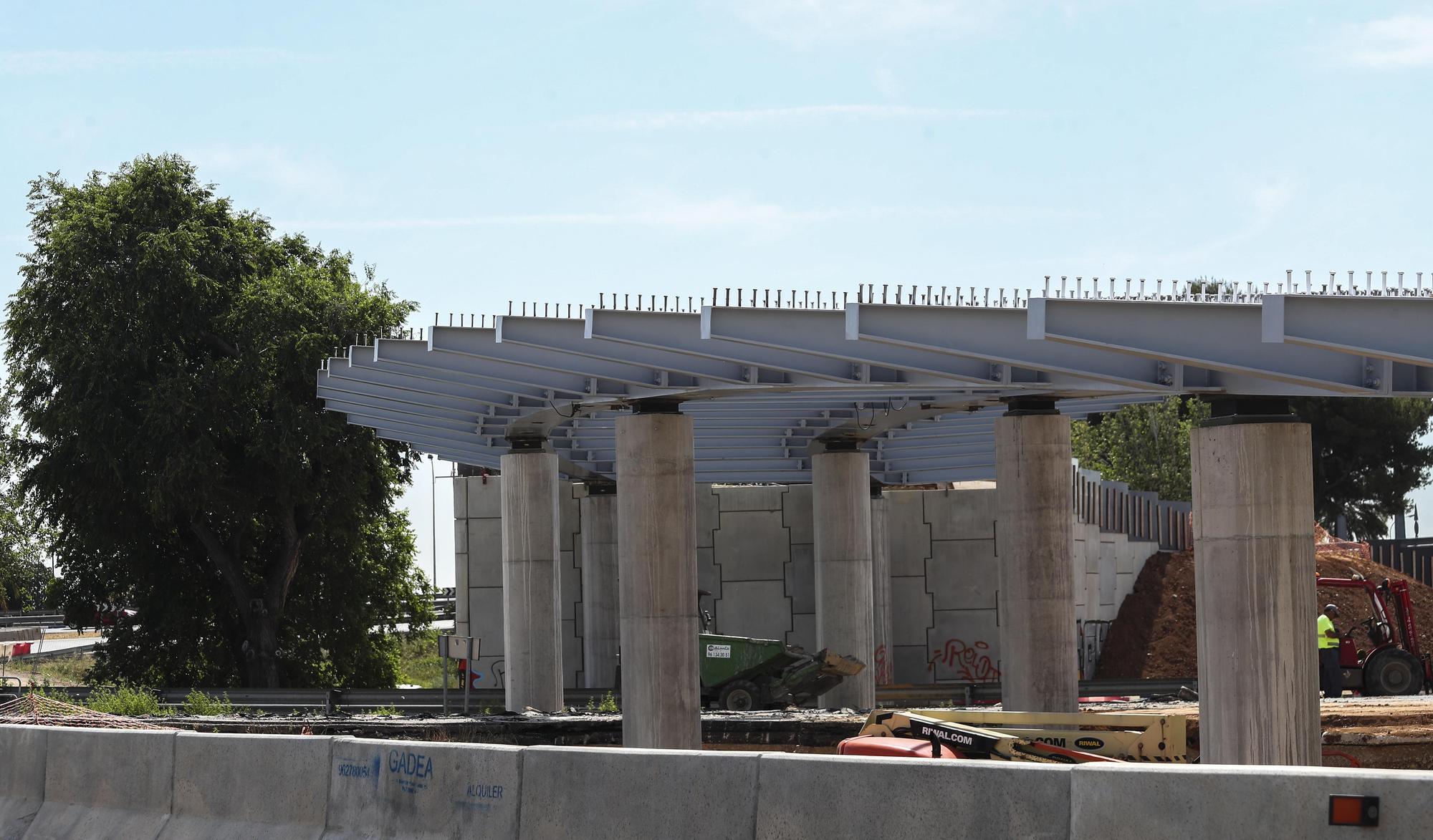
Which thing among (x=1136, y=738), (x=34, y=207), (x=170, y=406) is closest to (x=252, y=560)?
(x=170, y=406)

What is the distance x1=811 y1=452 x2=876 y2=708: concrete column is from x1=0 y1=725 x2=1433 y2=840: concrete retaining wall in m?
21.2

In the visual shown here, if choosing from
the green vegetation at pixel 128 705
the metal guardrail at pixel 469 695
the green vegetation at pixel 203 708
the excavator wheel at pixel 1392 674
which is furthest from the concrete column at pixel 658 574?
the excavator wheel at pixel 1392 674

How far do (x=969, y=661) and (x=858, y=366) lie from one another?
20281 mm

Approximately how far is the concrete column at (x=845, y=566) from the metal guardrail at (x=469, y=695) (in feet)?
3.86

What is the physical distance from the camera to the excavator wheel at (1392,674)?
96.2 feet

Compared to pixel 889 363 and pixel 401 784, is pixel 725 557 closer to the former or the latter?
pixel 889 363

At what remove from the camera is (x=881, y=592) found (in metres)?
38.8

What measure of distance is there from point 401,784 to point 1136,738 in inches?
390

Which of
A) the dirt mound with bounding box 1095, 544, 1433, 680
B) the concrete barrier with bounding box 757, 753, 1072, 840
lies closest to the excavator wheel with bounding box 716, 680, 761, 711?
the dirt mound with bounding box 1095, 544, 1433, 680

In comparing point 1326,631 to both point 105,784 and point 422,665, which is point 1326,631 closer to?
point 105,784

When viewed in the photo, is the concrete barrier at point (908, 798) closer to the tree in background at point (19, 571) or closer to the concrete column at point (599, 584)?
the concrete column at point (599, 584)

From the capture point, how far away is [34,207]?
139 ft

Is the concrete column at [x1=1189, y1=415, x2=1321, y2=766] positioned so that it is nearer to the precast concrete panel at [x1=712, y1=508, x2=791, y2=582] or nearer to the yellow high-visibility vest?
the yellow high-visibility vest

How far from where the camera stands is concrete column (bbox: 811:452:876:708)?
32.6 m
